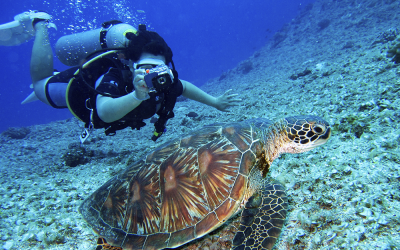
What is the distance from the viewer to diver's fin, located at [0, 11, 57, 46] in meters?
3.78

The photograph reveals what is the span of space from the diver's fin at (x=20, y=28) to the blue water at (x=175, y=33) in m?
40.7

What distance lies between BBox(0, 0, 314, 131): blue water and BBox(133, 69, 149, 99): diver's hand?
4301cm

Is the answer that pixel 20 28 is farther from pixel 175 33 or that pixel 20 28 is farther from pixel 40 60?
pixel 175 33

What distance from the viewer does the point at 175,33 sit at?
343 ft

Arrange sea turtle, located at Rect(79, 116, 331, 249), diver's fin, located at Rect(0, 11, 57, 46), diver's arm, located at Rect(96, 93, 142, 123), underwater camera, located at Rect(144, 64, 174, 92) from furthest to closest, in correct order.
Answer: diver's fin, located at Rect(0, 11, 57, 46)
diver's arm, located at Rect(96, 93, 142, 123)
underwater camera, located at Rect(144, 64, 174, 92)
sea turtle, located at Rect(79, 116, 331, 249)

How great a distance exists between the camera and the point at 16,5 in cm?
3397

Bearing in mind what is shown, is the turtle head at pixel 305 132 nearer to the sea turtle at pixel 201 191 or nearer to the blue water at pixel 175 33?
the sea turtle at pixel 201 191

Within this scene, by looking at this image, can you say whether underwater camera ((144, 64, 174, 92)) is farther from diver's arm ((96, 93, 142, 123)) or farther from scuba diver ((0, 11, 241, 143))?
diver's arm ((96, 93, 142, 123))

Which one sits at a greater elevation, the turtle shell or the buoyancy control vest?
the buoyancy control vest

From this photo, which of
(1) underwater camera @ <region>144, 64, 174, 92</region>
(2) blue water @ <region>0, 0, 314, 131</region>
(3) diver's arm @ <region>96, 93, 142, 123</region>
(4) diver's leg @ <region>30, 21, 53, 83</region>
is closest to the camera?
(1) underwater camera @ <region>144, 64, 174, 92</region>

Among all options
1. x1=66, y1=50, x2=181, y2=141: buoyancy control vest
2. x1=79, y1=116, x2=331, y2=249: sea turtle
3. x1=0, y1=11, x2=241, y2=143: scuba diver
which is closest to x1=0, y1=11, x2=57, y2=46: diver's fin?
x1=0, y1=11, x2=241, y2=143: scuba diver

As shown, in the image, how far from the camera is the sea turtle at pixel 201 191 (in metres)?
1.60

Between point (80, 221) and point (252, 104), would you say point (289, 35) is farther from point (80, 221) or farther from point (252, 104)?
point (80, 221)

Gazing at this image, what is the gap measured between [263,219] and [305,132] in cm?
106
